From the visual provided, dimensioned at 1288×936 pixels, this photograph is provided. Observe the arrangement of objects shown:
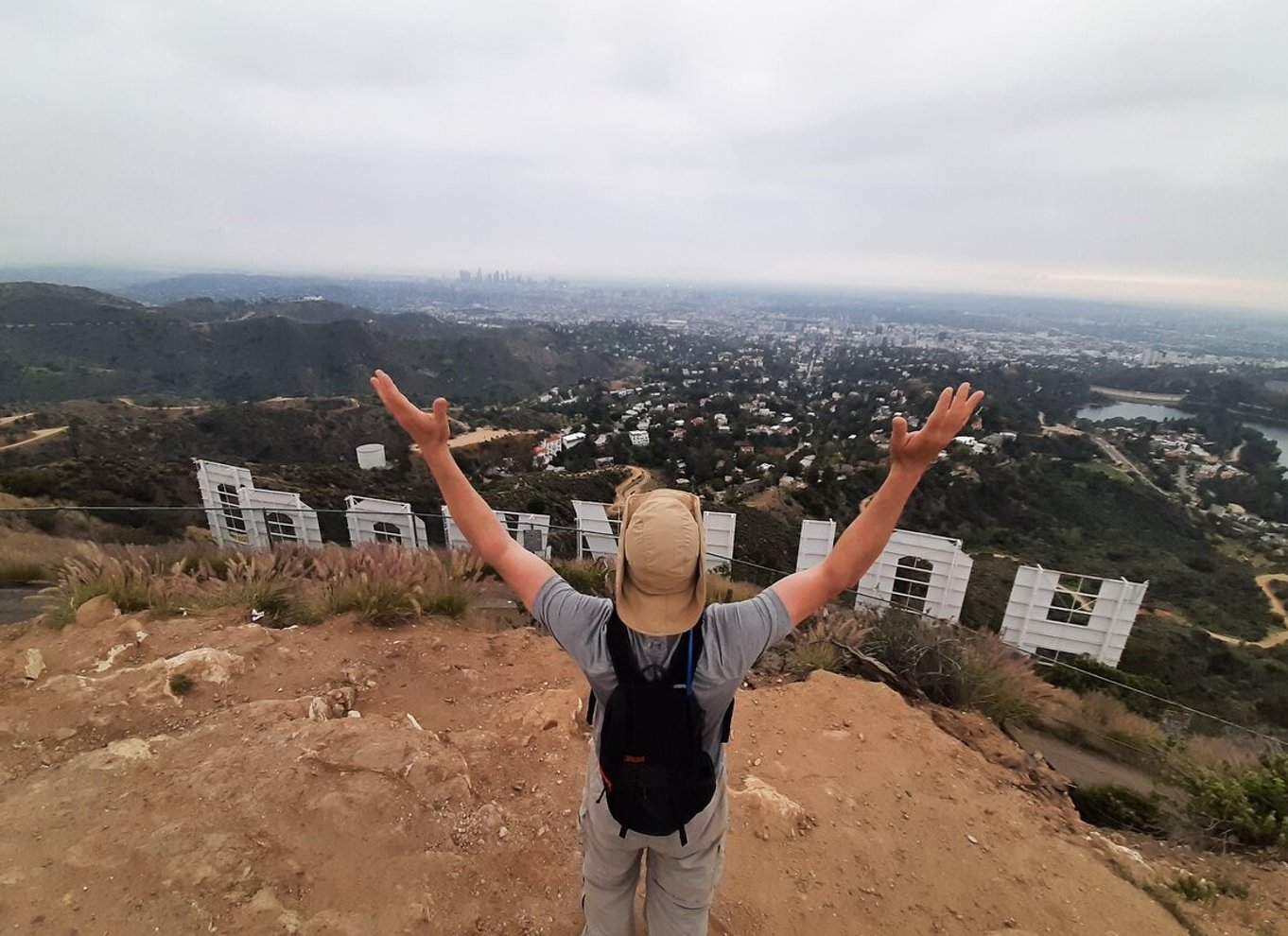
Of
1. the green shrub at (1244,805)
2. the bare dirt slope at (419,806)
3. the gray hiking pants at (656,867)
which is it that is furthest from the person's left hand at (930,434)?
the green shrub at (1244,805)

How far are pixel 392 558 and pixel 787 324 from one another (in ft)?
643

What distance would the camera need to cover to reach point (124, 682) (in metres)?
3.71

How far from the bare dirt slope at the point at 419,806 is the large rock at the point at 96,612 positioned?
257 millimetres

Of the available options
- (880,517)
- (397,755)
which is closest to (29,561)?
(397,755)

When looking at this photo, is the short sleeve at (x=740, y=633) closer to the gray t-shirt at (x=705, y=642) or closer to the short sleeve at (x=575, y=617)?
the gray t-shirt at (x=705, y=642)

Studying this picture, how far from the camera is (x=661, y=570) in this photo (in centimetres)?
136

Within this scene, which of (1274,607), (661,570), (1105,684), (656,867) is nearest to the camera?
(661,570)

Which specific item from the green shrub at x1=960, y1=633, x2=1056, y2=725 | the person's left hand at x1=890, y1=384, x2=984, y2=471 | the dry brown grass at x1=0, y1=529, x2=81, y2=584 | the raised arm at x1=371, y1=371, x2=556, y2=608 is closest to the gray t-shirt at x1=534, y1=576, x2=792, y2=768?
the raised arm at x1=371, y1=371, x2=556, y2=608

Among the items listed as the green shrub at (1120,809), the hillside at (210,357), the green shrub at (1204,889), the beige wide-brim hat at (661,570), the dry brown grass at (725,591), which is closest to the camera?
the beige wide-brim hat at (661,570)

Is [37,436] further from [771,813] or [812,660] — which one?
[771,813]

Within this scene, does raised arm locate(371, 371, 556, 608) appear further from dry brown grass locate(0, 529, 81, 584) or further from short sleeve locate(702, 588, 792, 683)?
dry brown grass locate(0, 529, 81, 584)

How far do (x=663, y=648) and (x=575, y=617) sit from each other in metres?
0.26

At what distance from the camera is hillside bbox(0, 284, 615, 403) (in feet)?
240

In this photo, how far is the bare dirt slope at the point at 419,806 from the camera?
2.44m
